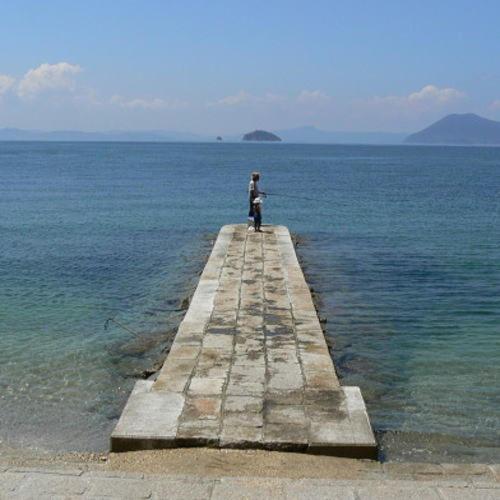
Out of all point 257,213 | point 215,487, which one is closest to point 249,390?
point 215,487

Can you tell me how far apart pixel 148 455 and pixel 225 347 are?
327 centimetres

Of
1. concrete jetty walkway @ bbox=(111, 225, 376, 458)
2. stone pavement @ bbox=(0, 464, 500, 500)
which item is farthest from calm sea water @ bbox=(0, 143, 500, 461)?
stone pavement @ bbox=(0, 464, 500, 500)

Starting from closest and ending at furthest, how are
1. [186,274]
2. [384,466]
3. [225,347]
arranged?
[384,466]
[225,347]
[186,274]

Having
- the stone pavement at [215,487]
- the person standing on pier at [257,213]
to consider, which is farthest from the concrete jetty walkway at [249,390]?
the person standing on pier at [257,213]

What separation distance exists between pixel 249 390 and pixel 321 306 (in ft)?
22.6

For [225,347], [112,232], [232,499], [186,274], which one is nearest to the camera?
[232,499]

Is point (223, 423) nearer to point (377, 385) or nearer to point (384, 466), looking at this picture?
point (384, 466)

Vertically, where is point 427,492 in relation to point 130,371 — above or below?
above

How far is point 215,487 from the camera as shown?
19.4 feet

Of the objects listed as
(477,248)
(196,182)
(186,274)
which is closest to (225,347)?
(186,274)

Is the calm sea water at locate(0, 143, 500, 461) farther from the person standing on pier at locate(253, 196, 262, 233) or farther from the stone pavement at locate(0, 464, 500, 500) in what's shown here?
the person standing on pier at locate(253, 196, 262, 233)

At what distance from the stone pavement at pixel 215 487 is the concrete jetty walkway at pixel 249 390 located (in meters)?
0.67

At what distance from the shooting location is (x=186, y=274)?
61.1 ft

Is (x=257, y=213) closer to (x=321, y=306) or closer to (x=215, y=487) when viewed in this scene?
(x=321, y=306)
